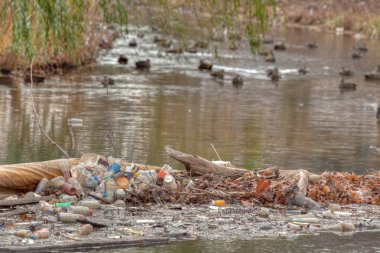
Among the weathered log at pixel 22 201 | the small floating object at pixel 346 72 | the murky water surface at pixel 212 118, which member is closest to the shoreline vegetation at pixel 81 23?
the murky water surface at pixel 212 118

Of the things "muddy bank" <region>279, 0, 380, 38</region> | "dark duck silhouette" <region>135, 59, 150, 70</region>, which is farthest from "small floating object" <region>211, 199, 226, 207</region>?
"muddy bank" <region>279, 0, 380, 38</region>

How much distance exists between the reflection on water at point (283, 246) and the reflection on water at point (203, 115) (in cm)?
554

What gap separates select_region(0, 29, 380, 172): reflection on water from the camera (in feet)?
61.6

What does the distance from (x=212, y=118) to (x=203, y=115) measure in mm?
422

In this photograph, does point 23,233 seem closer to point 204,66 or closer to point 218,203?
point 218,203

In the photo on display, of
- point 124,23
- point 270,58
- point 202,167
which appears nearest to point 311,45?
point 270,58

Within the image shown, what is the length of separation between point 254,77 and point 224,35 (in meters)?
13.1

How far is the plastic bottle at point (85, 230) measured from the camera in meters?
11.4

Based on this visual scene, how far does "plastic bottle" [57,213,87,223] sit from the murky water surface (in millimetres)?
1193

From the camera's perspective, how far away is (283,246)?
449 inches

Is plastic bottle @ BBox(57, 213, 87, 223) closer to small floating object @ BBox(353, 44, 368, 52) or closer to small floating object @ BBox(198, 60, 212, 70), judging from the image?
small floating object @ BBox(198, 60, 212, 70)

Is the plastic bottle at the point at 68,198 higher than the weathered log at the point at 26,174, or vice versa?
the weathered log at the point at 26,174

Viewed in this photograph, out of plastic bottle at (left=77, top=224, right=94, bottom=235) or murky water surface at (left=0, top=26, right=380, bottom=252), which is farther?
murky water surface at (left=0, top=26, right=380, bottom=252)

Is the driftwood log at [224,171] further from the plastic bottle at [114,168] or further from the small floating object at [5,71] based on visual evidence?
the small floating object at [5,71]
